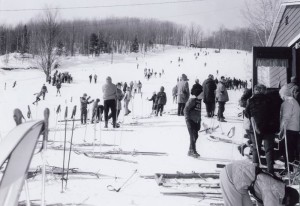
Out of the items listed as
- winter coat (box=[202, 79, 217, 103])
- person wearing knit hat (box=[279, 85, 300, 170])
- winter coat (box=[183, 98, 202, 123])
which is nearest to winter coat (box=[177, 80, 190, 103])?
winter coat (box=[202, 79, 217, 103])

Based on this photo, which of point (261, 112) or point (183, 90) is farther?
point (183, 90)

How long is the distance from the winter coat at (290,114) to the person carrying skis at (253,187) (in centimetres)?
321

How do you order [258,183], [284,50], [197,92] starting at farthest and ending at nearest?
1. [284,50]
2. [197,92]
3. [258,183]

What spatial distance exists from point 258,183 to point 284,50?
816cm

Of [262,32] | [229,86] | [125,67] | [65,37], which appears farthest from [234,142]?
[65,37]

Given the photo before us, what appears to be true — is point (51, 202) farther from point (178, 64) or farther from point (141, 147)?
point (178, 64)

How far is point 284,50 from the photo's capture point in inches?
427

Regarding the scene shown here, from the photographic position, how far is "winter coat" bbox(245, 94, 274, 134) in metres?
6.39

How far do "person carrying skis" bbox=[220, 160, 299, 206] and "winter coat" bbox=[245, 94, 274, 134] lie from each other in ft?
9.24

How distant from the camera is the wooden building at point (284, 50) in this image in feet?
34.0

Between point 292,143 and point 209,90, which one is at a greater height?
point 209,90

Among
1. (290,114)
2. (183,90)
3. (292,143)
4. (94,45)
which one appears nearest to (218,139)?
(292,143)

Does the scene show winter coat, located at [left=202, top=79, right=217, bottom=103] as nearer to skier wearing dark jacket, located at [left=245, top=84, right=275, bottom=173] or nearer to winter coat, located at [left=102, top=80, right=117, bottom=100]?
winter coat, located at [left=102, top=80, right=117, bottom=100]

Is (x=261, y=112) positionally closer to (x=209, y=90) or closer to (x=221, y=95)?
(x=209, y=90)
